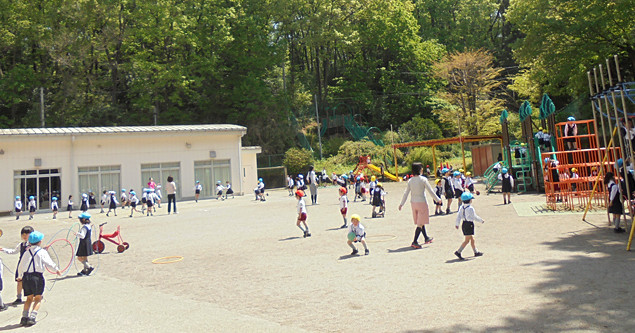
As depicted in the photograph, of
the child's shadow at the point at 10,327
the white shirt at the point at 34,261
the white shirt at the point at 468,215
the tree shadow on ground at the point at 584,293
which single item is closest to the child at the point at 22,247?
the white shirt at the point at 34,261

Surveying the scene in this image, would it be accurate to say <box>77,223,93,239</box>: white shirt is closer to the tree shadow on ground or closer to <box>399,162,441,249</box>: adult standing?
<box>399,162,441,249</box>: adult standing

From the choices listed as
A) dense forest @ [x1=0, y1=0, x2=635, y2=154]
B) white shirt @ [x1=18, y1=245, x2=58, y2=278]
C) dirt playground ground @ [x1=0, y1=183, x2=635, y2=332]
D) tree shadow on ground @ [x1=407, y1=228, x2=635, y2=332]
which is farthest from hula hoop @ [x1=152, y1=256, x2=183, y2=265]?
dense forest @ [x1=0, y1=0, x2=635, y2=154]

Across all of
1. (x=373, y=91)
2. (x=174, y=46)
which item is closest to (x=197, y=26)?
(x=174, y=46)

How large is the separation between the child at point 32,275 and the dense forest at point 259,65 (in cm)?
2755

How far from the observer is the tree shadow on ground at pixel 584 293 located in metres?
5.25

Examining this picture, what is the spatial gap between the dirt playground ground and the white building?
57.8 feet

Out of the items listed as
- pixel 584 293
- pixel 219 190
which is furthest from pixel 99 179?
pixel 584 293

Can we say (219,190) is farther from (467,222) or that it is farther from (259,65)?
(467,222)

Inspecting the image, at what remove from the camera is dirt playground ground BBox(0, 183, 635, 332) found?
5.85 m

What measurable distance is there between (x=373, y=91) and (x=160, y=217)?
4073 centimetres

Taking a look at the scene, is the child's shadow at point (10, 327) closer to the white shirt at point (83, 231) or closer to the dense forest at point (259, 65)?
the white shirt at point (83, 231)

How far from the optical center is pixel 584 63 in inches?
1113

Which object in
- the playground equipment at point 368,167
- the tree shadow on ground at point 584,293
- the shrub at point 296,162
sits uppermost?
the shrub at point 296,162

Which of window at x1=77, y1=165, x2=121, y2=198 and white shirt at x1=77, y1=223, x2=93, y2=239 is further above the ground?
window at x1=77, y1=165, x2=121, y2=198
